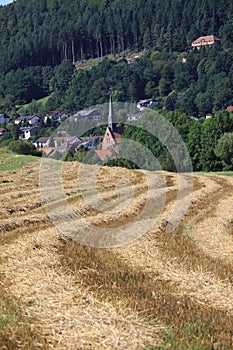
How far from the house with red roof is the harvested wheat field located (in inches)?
7058

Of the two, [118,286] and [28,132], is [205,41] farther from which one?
[118,286]

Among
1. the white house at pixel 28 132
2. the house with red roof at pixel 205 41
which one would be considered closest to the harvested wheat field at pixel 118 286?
the white house at pixel 28 132

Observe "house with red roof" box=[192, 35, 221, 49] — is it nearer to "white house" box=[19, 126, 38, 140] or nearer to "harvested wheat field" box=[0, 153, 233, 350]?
"white house" box=[19, 126, 38, 140]

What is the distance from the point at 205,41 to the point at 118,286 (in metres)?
191

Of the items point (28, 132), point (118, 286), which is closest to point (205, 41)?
point (28, 132)

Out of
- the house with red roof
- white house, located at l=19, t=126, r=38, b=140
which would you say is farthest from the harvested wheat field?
the house with red roof

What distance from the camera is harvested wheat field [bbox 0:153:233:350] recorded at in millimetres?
7281

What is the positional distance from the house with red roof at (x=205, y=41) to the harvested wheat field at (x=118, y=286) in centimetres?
17928

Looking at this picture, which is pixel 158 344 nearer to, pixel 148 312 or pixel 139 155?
pixel 148 312

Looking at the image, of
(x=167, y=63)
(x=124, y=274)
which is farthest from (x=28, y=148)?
(x=167, y=63)

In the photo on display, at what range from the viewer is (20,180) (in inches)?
1164

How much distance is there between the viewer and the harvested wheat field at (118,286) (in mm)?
7281

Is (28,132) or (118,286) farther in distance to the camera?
(28,132)

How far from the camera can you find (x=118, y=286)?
945cm
